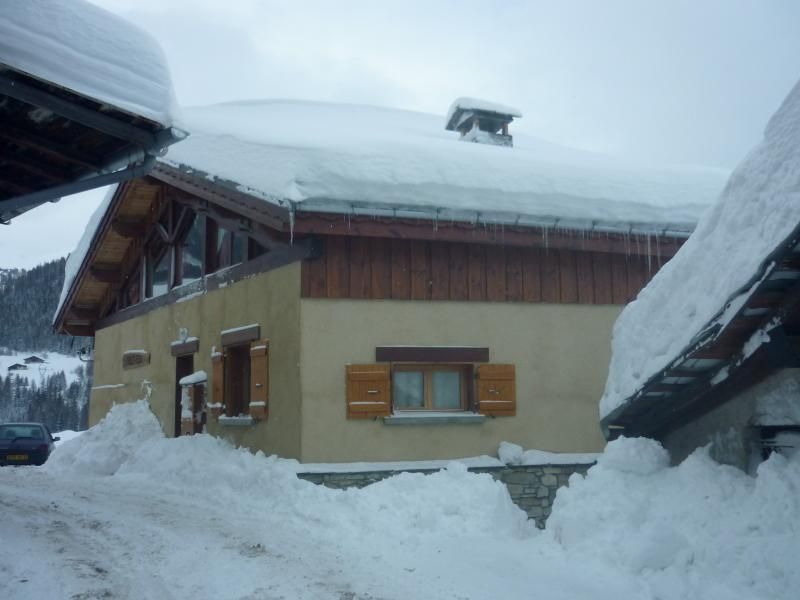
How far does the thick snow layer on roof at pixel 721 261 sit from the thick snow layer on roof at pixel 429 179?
421cm

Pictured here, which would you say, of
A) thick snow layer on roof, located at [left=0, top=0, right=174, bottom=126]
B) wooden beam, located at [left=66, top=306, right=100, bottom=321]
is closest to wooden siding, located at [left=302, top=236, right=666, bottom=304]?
thick snow layer on roof, located at [left=0, top=0, right=174, bottom=126]

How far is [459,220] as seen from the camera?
975cm

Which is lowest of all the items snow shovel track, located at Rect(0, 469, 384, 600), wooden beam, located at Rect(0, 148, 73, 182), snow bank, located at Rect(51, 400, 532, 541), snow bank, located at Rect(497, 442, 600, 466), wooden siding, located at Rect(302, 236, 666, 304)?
snow shovel track, located at Rect(0, 469, 384, 600)

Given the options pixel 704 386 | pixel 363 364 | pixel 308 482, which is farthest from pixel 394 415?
pixel 704 386

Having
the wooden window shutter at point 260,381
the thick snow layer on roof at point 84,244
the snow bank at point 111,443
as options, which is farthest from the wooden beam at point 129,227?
the wooden window shutter at point 260,381

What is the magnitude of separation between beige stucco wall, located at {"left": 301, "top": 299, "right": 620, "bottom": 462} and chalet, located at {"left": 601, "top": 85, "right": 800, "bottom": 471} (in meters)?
3.98

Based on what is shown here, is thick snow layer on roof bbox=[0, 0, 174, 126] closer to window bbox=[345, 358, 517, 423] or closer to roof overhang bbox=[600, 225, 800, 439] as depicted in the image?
roof overhang bbox=[600, 225, 800, 439]

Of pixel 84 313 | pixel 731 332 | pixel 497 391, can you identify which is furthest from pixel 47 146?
pixel 84 313

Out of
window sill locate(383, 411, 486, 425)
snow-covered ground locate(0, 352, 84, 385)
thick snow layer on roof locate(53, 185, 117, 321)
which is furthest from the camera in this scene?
snow-covered ground locate(0, 352, 84, 385)

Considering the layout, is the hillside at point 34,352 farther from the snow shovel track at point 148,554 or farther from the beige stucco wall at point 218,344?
the snow shovel track at point 148,554

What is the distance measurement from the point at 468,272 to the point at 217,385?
14.1 feet

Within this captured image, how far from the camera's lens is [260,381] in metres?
10.4

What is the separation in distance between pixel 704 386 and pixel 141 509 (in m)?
6.29

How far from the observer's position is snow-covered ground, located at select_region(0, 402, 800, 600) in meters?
4.82
